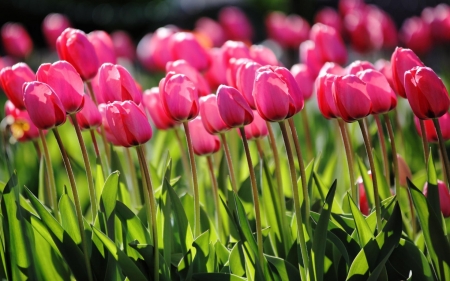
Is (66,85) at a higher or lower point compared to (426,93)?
higher

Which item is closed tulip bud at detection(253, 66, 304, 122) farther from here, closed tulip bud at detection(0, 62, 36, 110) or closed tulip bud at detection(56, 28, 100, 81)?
closed tulip bud at detection(0, 62, 36, 110)

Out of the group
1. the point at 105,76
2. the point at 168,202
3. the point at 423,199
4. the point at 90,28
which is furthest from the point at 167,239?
the point at 90,28

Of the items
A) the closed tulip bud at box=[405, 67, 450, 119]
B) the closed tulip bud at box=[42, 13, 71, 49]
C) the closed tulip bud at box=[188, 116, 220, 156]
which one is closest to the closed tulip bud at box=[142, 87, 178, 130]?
the closed tulip bud at box=[188, 116, 220, 156]

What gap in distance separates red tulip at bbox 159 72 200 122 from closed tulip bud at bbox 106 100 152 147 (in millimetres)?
112

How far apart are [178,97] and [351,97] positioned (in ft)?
1.41

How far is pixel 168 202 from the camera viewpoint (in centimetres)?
179

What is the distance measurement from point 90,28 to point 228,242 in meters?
11.0

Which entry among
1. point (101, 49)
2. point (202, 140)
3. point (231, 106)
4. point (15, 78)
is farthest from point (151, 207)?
point (101, 49)

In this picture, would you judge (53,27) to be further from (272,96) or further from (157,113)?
(272,96)

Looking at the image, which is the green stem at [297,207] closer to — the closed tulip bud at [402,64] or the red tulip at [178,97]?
the red tulip at [178,97]

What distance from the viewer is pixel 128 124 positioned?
1595mm

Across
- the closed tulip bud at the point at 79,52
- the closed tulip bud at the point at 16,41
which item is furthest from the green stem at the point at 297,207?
the closed tulip bud at the point at 16,41

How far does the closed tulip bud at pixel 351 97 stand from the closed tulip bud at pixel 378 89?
89mm

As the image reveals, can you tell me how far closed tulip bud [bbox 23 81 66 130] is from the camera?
1571mm
